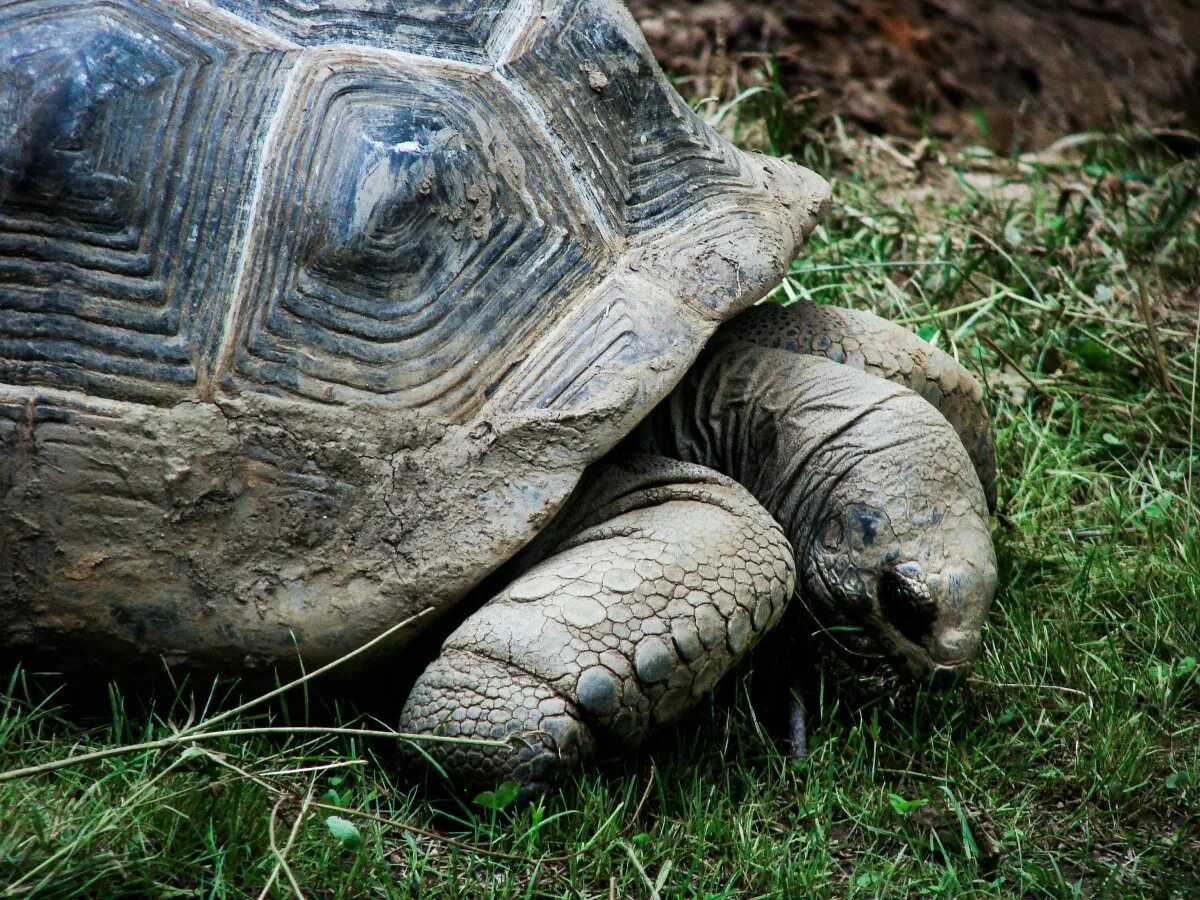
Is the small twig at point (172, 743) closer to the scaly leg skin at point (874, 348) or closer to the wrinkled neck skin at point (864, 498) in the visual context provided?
the wrinkled neck skin at point (864, 498)

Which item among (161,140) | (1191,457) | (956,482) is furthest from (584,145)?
(1191,457)

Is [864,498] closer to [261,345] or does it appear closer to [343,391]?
[343,391]

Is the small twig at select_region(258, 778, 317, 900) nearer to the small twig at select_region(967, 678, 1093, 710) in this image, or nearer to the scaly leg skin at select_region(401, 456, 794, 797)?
the scaly leg skin at select_region(401, 456, 794, 797)

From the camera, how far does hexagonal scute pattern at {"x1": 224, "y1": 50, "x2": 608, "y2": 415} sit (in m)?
2.67

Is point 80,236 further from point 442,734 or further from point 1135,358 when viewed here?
point 1135,358

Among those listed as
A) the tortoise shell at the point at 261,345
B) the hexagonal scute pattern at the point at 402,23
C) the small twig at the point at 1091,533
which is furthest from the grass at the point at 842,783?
the hexagonal scute pattern at the point at 402,23

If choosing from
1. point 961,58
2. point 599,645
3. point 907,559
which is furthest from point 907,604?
A: point 961,58

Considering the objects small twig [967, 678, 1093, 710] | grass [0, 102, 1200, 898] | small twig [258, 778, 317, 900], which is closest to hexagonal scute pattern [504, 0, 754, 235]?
grass [0, 102, 1200, 898]

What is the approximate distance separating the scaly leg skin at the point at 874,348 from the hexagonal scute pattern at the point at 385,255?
0.84m

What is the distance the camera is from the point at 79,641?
106 inches

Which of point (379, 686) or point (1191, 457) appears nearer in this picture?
point (379, 686)

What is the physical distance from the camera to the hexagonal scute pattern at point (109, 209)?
262cm

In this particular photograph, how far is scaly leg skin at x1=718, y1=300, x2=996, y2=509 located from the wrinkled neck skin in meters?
0.26

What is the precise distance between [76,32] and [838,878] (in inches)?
89.9
